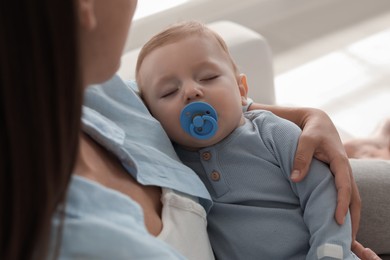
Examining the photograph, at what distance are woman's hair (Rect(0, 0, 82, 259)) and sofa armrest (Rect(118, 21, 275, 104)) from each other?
3.41ft

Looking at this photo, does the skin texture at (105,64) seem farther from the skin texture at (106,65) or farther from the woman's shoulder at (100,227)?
the woman's shoulder at (100,227)

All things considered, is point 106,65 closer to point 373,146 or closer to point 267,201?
point 267,201

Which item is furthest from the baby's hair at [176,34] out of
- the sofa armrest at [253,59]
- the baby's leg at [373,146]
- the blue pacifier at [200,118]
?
the baby's leg at [373,146]

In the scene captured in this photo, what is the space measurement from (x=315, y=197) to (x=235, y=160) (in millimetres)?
147

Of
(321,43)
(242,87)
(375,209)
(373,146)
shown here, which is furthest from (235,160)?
(321,43)

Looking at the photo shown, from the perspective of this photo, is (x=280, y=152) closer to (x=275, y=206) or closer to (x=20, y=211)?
(x=275, y=206)

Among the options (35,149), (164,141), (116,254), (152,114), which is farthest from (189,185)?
(35,149)

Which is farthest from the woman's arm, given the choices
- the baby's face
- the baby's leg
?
the baby's leg

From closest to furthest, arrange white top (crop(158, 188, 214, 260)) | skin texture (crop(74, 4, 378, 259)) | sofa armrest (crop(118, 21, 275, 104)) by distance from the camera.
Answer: skin texture (crop(74, 4, 378, 259)) < white top (crop(158, 188, 214, 260)) < sofa armrest (crop(118, 21, 275, 104))

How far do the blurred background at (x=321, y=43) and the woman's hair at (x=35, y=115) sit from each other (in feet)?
5.79

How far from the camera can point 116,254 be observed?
2.33 feet

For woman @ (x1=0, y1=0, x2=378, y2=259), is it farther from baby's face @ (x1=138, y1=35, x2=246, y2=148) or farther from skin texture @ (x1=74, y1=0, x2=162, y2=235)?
baby's face @ (x1=138, y1=35, x2=246, y2=148)

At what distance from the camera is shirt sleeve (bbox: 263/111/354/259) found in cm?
108

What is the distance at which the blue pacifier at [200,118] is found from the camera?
1.11 m
